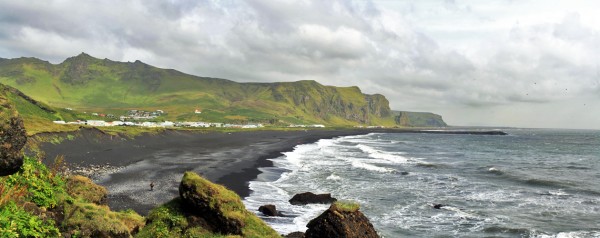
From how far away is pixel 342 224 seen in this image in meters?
15.5

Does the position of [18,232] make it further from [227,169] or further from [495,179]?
[495,179]

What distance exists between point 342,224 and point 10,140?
12.0 m

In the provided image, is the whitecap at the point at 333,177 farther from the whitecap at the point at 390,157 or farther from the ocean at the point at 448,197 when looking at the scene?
the whitecap at the point at 390,157

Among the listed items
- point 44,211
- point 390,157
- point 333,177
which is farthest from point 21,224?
point 390,157

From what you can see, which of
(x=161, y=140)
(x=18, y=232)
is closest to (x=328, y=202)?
(x=18, y=232)

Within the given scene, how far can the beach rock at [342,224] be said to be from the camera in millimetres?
15470

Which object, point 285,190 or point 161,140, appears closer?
point 285,190

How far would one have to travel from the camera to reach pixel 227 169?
2464 inches

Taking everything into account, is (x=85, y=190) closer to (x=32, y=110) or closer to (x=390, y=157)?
(x=390, y=157)

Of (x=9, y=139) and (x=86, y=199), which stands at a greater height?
(x=9, y=139)

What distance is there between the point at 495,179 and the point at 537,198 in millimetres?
13998

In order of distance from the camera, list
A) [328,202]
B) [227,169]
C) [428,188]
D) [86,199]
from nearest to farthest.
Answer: [86,199] → [328,202] → [428,188] → [227,169]

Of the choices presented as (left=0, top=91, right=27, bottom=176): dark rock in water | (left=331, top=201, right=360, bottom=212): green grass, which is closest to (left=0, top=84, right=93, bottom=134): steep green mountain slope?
(left=0, top=91, right=27, bottom=176): dark rock in water

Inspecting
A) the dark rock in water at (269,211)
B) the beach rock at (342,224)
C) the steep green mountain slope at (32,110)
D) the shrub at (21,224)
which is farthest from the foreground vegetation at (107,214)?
the steep green mountain slope at (32,110)
